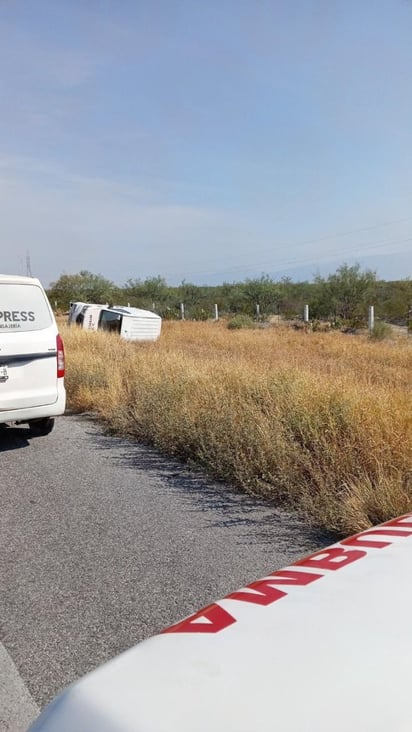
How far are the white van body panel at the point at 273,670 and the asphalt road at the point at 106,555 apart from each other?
1.34 meters

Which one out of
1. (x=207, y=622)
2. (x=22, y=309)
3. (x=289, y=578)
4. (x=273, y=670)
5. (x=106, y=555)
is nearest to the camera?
(x=273, y=670)

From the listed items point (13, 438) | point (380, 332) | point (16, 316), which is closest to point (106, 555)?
point (16, 316)

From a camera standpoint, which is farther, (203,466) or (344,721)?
(203,466)

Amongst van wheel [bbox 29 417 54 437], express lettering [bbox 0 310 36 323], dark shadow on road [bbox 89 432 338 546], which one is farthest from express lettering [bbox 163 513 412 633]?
van wheel [bbox 29 417 54 437]

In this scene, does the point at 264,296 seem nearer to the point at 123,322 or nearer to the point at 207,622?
the point at 123,322

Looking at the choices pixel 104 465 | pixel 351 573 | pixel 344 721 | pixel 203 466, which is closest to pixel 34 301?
pixel 104 465

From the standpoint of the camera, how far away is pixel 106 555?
153 inches

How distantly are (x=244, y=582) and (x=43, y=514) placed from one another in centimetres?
194

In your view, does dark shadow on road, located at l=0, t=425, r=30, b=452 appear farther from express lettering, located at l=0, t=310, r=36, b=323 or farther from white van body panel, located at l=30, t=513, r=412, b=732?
white van body panel, located at l=30, t=513, r=412, b=732

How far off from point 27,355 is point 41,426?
130 centimetres

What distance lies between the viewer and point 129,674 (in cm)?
140

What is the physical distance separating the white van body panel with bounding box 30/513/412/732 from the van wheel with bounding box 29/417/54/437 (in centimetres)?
596

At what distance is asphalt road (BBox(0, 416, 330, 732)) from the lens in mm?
2865

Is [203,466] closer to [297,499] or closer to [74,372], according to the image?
[297,499]
